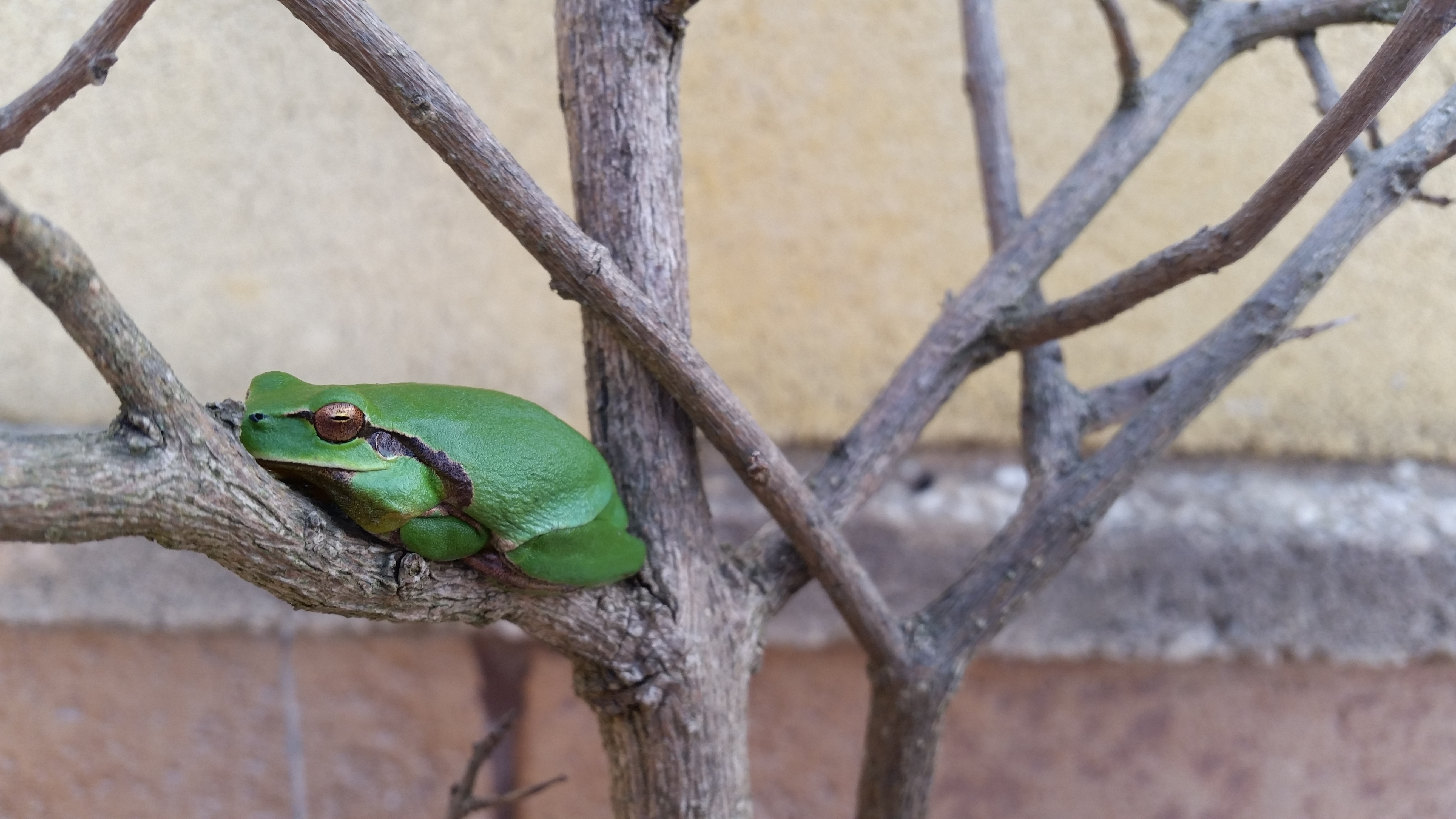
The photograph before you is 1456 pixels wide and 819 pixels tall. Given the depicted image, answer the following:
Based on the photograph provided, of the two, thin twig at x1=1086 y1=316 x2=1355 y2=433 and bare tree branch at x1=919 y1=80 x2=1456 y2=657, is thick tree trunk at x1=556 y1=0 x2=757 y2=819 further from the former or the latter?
thin twig at x1=1086 y1=316 x2=1355 y2=433

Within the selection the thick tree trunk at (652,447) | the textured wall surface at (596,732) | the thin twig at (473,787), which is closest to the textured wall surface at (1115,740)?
the textured wall surface at (596,732)

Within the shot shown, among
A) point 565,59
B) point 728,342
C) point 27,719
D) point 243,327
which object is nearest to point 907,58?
point 728,342

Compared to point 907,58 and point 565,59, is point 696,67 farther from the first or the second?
point 565,59

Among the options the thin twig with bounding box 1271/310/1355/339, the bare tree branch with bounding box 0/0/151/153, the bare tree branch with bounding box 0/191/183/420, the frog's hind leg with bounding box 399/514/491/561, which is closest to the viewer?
the bare tree branch with bounding box 0/191/183/420

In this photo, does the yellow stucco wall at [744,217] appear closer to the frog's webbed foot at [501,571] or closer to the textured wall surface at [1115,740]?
the textured wall surface at [1115,740]

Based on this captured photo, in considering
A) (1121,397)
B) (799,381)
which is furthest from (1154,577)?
(799,381)

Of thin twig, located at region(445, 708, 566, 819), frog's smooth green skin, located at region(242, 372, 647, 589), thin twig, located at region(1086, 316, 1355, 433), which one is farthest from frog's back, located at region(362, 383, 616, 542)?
thin twig, located at region(1086, 316, 1355, 433)
